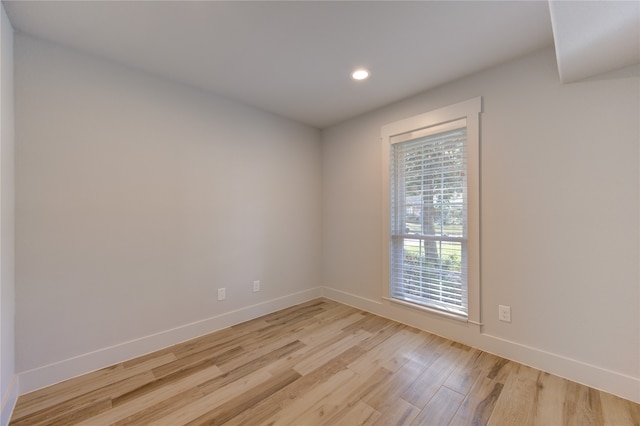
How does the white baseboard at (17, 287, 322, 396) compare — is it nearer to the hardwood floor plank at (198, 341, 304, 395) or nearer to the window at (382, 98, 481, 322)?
the hardwood floor plank at (198, 341, 304, 395)

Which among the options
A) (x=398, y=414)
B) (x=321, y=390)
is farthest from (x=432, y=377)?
(x=321, y=390)

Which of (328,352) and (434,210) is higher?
(434,210)

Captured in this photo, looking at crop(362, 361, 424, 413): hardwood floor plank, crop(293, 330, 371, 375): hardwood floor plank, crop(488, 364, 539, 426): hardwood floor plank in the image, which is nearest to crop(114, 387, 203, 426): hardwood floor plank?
crop(293, 330, 371, 375): hardwood floor plank

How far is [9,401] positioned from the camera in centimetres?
152

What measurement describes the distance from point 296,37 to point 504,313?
2670 mm

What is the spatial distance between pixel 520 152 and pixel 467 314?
1442mm

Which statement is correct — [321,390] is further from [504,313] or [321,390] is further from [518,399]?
[504,313]

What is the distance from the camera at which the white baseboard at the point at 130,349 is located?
1.76 metres

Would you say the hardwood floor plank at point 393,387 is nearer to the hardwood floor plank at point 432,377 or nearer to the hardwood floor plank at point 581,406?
the hardwood floor plank at point 432,377

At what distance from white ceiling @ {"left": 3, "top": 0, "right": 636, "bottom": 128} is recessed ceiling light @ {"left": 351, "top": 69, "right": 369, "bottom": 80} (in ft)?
0.23

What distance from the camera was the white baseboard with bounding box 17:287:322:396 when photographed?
1.76 metres

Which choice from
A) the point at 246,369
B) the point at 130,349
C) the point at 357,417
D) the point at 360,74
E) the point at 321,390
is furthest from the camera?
the point at 360,74

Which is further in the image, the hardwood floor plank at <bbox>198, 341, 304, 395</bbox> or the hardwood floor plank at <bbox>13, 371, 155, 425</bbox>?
the hardwood floor plank at <bbox>198, 341, 304, 395</bbox>

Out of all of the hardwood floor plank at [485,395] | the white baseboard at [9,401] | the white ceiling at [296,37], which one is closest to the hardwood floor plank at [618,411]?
the hardwood floor plank at [485,395]
